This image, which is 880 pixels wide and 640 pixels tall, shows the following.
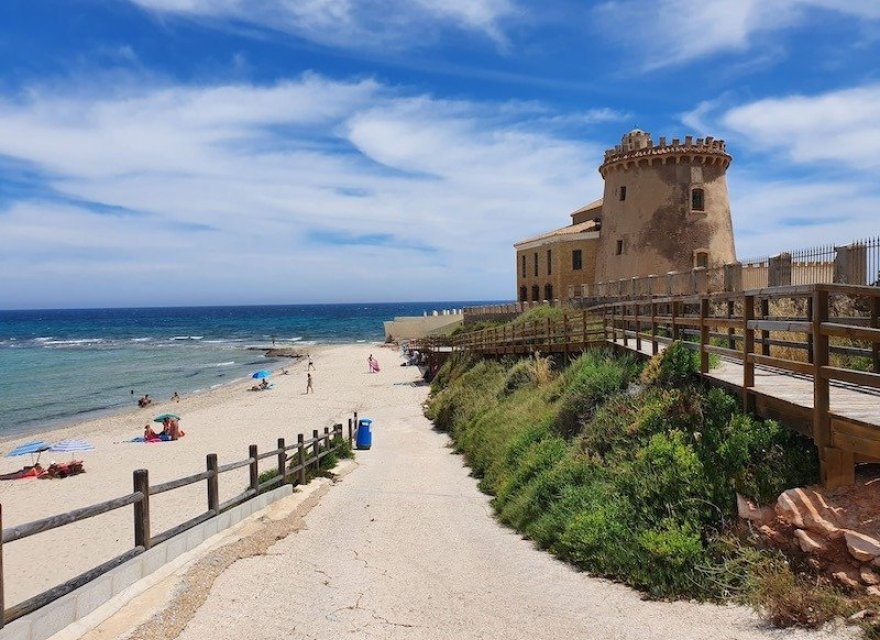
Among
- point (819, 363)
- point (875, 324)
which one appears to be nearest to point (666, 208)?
point (875, 324)

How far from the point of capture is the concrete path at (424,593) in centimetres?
598

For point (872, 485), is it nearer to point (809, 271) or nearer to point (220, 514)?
point (220, 514)

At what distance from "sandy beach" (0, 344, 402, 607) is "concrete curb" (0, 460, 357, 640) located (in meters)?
4.39

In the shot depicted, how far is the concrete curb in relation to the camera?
17.6 feet

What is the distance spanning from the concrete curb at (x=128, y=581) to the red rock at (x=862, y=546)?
248 inches

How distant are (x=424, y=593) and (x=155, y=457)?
19.8 m

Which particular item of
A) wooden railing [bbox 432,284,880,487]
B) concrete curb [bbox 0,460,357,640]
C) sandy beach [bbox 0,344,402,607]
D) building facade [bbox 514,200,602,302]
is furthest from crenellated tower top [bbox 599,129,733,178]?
concrete curb [bbox 0,460,357,640]

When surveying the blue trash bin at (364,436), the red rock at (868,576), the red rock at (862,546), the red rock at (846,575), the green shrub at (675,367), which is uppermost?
the green shrub at (675,367)

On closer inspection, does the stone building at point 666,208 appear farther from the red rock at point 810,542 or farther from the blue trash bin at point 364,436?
the red rock at point 810,542

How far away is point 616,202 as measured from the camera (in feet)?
117

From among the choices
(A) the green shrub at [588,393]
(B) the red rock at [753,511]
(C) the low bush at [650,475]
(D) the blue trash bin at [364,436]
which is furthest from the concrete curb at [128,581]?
(D) the blue trash bin at [364,436]

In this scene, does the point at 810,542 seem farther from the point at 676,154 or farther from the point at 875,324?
the point at 676,154

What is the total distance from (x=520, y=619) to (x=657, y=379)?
4.64 metres

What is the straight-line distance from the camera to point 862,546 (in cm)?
520
